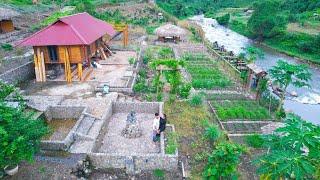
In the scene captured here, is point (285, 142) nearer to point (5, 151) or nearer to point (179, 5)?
point (5, 151)

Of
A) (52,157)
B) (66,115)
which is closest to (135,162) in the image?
(52,157)

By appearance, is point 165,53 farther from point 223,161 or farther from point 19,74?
point 223,161

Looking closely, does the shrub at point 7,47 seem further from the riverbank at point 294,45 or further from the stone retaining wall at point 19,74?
the riverbank at point 294,45

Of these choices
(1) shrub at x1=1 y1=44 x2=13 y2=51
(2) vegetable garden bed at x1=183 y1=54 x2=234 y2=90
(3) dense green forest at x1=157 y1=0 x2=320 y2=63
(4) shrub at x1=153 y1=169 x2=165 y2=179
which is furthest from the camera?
(3) dense green forest at x1=157 y1=0 x2=320 y2=63

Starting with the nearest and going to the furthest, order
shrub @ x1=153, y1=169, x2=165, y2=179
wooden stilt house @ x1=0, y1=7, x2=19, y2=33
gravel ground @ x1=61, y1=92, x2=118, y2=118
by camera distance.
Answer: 1. shrub @ x1=153, y1=169, x2=165, y2=179
2. gravel ground @ x1=61, y1=92, x2=118, y2=118
3. wooden stilt house @ x1=0, y1=7, x2=19, y2=33

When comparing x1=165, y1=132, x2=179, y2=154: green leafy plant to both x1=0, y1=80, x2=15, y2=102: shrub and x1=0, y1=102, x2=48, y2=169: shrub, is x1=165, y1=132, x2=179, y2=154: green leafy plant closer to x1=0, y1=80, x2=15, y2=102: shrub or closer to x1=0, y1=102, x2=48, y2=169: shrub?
x1=0, y1=102, x2=48, y2=169: shrub

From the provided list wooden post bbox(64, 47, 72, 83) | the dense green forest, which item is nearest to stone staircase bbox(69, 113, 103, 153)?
wooden post bbox(64, 47, 72, 83)
